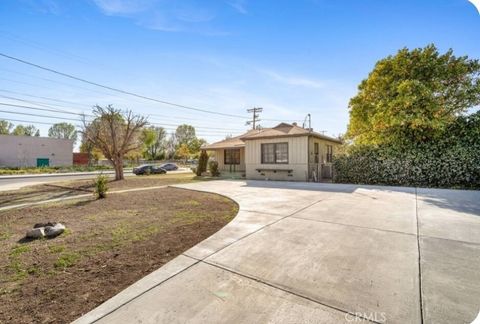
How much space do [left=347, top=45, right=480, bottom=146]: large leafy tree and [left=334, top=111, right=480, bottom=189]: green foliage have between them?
0.44 m

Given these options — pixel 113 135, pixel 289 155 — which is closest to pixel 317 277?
pixel 289 155

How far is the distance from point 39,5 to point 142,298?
9.59 metres

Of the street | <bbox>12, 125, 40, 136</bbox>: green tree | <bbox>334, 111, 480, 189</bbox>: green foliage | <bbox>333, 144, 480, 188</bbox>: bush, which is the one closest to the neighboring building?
the street

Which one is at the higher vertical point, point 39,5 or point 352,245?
point 39,5

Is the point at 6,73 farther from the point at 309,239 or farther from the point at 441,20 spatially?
the point at 441,20

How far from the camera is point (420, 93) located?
32.6ft

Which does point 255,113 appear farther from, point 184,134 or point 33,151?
point 184,134

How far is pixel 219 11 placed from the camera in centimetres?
647

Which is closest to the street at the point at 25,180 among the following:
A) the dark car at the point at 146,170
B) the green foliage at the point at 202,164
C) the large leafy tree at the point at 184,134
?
the dark car at the point at 146,170

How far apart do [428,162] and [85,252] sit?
13.6 m

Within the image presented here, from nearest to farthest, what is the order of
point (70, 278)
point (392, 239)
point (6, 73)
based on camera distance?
1. point (70, 278)
2. point (392, 239)
3. point (6, 73)

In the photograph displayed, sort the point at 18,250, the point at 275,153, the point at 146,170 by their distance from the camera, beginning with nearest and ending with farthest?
1. the point at 18,250
2. the point at 275,153
3. the point at 146,170

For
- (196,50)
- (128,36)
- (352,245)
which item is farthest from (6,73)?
(352,245)

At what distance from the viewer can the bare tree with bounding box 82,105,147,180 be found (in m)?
15.7
